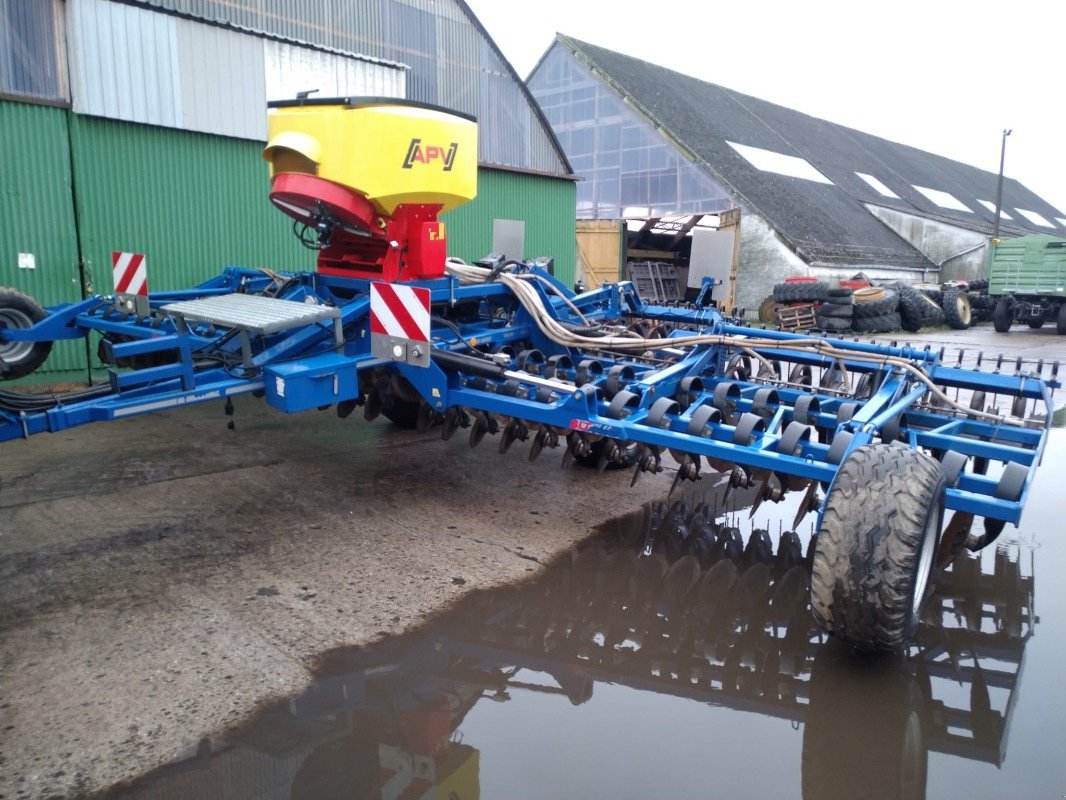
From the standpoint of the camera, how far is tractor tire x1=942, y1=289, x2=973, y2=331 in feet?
66.0

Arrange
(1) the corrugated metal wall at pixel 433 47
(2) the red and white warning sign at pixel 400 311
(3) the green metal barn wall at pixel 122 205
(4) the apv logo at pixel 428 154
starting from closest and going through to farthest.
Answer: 1. (2) the red and white warning sign at pixel 400 311
2. (4) the apv logo at pixel 428 154
3. (3) the green metal barn wall at pixel 122 205
4. (1) the corrugated metal wall at pixel 433 47

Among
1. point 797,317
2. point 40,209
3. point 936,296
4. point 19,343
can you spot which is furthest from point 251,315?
point 936,296

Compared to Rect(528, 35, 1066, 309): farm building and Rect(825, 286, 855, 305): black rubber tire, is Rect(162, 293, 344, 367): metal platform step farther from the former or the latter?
Rect(528, 35, 1066, 309): farm building

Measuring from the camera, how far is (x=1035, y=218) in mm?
45500

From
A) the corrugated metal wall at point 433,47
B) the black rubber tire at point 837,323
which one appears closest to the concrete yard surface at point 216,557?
the corrugated metal wall at point 433,47

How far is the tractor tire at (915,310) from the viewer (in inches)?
726

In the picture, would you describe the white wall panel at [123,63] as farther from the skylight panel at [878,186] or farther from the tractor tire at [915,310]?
the skylight panel at [878,186]

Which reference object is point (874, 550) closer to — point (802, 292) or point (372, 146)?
point (372, 146)

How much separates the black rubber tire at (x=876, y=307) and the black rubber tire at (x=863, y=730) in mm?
15657

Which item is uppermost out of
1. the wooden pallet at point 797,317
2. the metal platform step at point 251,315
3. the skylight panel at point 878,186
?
the skylight panel at point 878,186

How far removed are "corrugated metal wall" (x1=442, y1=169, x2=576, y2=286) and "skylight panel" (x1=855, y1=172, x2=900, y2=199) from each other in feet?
74.2

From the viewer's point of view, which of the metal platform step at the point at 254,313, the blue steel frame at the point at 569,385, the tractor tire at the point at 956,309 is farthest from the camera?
the tractor tire at the point at 956,309

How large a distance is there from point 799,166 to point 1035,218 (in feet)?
80.4

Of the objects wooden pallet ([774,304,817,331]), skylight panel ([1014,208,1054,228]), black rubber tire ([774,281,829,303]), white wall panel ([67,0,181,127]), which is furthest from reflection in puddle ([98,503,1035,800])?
skylight panel ([1014,208,1054,228])
